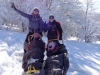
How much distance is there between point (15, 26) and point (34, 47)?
25.4m

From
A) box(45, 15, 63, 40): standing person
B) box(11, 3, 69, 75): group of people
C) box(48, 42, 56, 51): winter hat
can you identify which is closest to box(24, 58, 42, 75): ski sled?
box(11, 3, 69, 75): group of people

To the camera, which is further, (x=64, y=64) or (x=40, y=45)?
(x=40, y=45)

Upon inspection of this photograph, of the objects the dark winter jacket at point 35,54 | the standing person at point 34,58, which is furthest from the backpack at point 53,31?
the dark winter jacket at point 35,54

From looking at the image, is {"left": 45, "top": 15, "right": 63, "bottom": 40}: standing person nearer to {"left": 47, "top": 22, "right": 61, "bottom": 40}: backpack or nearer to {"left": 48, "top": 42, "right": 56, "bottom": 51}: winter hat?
{"left": 47, "top": 22, "right": 61, "bottom": 40}: backpack

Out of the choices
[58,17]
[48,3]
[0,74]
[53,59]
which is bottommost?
[0,74]

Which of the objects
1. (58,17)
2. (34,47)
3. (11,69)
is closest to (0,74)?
(11,69)

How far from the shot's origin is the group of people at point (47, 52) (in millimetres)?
4735

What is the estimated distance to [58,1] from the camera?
25.2 metres

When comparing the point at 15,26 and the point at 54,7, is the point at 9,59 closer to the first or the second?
the point at 54,7

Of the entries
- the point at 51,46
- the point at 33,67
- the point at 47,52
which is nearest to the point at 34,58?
the point at 33,67

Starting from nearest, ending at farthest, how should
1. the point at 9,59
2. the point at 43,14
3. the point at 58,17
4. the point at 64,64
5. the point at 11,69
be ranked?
the point at 64,64, the point at 11,69, the point at 9,59, the point at 43,14, the point at 58,17

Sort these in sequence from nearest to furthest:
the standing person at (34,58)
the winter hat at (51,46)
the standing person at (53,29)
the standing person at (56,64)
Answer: the standing person at (56,64), the standing person at (34,58), the winter hat at (51,46), the standing person at (53,29)

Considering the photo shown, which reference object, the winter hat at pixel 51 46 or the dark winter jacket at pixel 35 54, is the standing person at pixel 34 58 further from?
the winter hat at pixel 51 46

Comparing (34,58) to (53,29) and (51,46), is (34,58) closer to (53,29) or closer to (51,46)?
(51,46)
